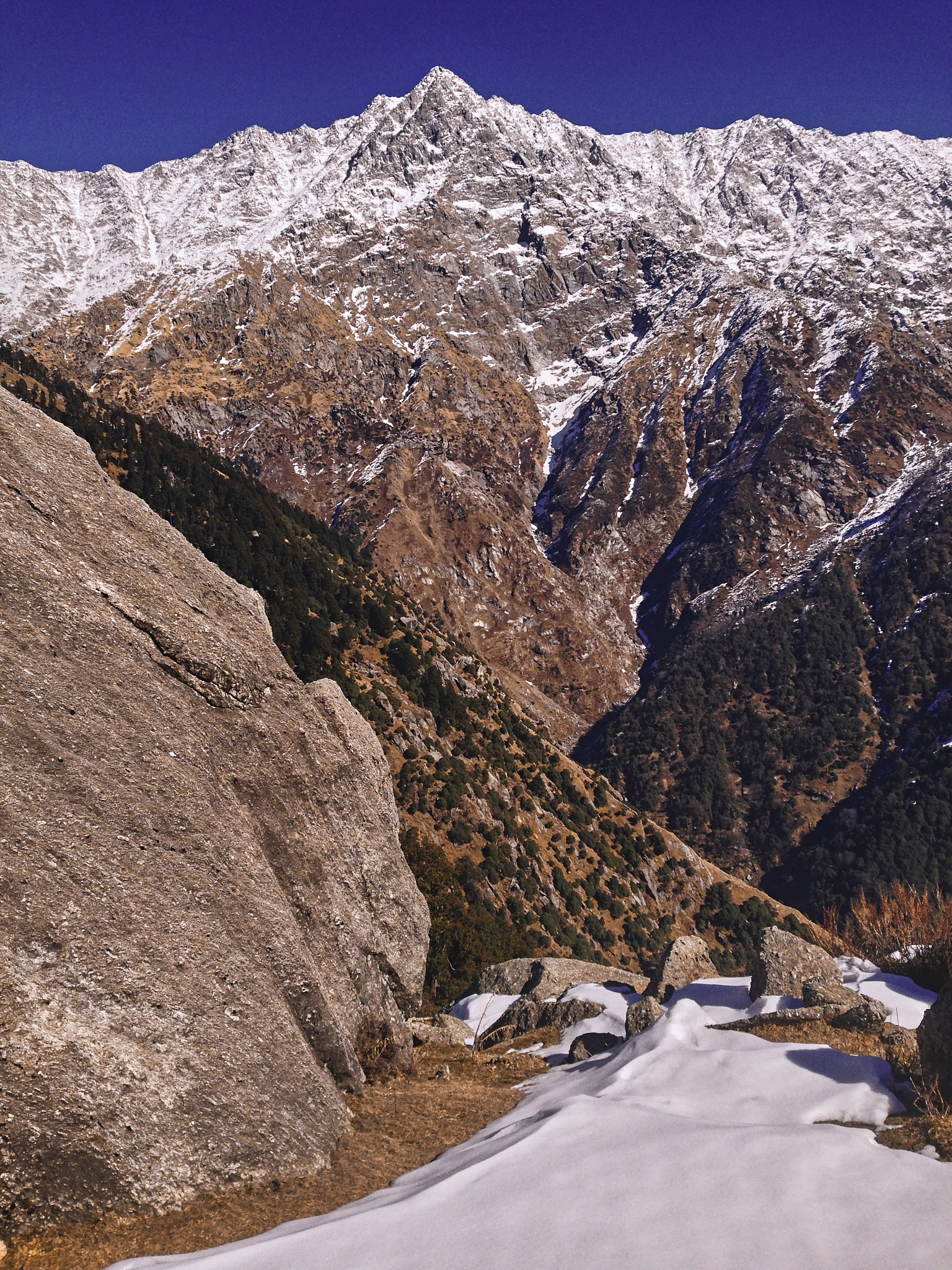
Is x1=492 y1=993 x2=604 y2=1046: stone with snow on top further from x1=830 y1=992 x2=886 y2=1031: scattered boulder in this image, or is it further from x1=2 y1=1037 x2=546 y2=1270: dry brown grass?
x1=830 y1=992 x2=886 y2=1031: scattered boulder

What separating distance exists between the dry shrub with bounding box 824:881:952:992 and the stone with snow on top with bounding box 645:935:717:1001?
4650 mm

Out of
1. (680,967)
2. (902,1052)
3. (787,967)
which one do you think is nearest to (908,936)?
(787,967)

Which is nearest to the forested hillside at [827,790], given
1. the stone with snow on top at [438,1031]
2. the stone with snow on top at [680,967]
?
the stone with snow on top at [680,967]

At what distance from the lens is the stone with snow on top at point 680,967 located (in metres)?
25.2

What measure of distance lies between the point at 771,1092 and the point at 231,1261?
27.3ft

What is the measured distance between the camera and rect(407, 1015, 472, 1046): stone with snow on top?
2083 centimetres

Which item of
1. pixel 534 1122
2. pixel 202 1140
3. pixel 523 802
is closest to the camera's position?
pixel 202 1140

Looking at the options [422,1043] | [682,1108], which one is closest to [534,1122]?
[682,1108]

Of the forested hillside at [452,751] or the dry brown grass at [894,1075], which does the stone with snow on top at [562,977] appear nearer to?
the dry brown grass at [894,1075]

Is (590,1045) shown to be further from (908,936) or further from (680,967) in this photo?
(908,936)

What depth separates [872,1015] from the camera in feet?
50.5

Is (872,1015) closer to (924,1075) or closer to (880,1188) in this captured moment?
(924,1075)

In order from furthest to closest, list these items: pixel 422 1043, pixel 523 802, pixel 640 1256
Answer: pixel 523 802 < pixel 422 1043 < pixel 640 1256

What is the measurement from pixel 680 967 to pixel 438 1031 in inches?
378
